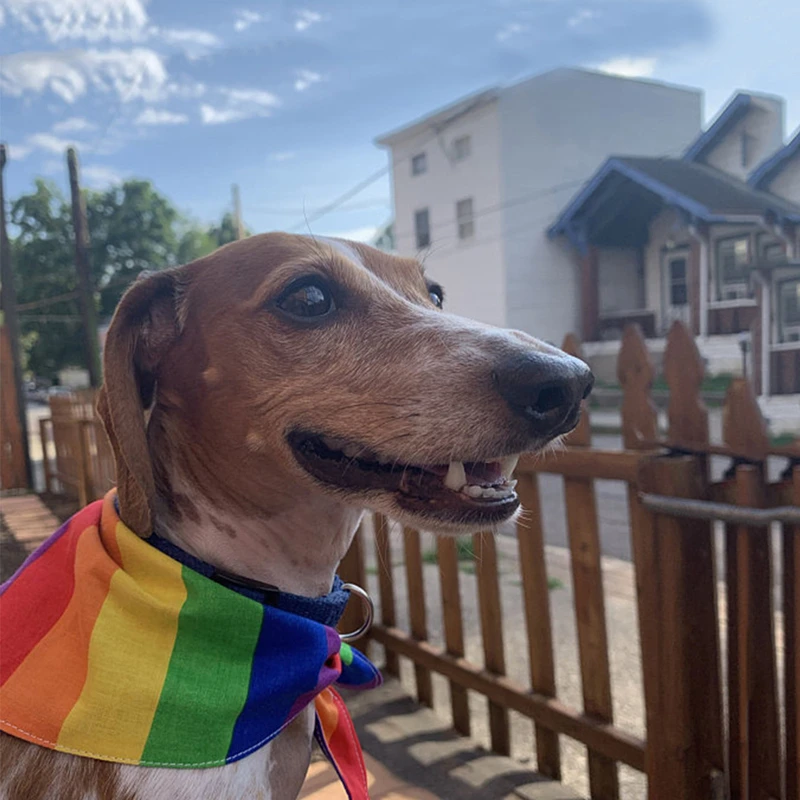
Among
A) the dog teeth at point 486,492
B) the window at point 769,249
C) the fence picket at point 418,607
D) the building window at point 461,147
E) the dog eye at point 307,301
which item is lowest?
the fence picket at point 418,607

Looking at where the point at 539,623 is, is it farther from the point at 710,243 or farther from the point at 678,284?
the point at 678,284

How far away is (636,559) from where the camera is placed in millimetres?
1793

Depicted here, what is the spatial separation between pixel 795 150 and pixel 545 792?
11.2 feet

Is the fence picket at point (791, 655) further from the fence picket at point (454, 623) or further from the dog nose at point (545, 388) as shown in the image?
the fence picket at point (454, 623)

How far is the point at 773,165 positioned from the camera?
13.5 feet

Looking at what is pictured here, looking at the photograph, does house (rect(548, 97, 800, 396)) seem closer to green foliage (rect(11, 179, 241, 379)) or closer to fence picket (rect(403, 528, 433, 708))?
fence picket (rect(403, 528, 433, 708))

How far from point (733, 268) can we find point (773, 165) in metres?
3.02

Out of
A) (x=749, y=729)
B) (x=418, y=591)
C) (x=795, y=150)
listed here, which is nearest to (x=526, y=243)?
(x=795, y=150)

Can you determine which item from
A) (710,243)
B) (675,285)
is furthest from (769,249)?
(675,285)

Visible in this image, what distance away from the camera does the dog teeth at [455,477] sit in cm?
126

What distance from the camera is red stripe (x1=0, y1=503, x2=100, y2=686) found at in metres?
1.20

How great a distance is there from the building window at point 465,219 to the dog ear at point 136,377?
1605 centimetres

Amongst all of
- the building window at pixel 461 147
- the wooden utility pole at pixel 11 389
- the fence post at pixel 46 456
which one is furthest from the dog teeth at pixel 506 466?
the building window at pixel 461 147

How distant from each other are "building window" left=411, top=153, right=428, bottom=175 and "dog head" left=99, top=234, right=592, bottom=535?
57.7 feet
